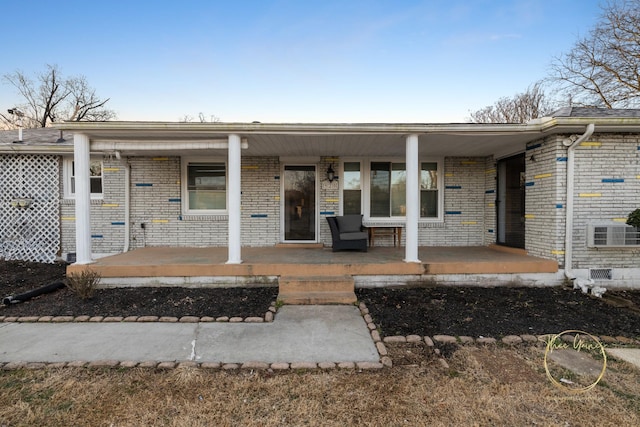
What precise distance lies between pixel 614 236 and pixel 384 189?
14.5 feet

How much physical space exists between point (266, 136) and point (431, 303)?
399 cm

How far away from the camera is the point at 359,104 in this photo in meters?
12.4

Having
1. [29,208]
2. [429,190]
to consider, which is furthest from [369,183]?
[29,208]

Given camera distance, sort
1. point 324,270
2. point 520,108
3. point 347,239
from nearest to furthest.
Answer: point 324,270 < point 347,239 < point 520,108

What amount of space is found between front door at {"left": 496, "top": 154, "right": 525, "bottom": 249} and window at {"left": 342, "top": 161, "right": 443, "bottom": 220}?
135 centimetres

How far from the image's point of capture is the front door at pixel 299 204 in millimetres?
7762

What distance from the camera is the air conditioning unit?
540 centimetres

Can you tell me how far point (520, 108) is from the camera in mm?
19938

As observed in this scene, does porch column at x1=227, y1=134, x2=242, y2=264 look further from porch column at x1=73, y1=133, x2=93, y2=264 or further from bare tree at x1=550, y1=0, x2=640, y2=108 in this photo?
bare tree at x1=550, y1=0, x2=640, y2=108

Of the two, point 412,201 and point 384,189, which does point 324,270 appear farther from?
point 384,189

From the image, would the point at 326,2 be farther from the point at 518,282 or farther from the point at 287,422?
the point at 287,422

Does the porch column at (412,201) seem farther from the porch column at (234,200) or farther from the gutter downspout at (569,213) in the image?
the porch column at (234,200)

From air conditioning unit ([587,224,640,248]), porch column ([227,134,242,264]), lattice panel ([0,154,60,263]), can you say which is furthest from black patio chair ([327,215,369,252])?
lattice panel ([0,154,60,263])

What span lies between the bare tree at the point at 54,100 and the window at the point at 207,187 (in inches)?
725
